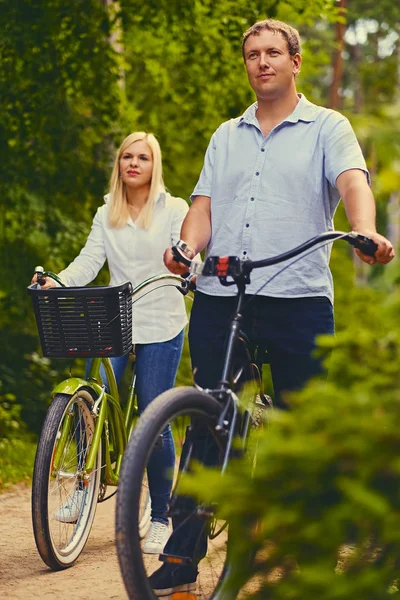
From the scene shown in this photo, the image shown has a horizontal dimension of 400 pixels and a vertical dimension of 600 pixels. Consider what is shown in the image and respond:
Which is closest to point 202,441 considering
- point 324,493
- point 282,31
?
point 324,493

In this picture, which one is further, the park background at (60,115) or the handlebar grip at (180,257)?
the park background at (60,115)

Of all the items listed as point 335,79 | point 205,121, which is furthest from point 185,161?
point 335,79

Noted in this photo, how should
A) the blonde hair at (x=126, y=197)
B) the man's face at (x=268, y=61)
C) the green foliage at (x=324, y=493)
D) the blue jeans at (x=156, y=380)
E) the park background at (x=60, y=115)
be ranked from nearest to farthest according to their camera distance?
the green foliage at (x=324, y=493)
the man's face at (x=268, y=61)
the blue jeans at (x=156, y=380)
the blonde hair at (x=126, y=197)
the park background at (x=60, y=115)

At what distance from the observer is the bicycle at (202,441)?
3107 millimetres

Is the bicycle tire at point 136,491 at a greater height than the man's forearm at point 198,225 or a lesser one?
lesser

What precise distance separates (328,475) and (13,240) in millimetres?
8299

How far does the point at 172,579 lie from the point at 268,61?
190cm

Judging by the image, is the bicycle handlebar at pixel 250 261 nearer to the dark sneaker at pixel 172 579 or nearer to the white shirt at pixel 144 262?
the dark sneaker at pixel 172 579

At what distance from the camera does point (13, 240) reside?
33.7 feet

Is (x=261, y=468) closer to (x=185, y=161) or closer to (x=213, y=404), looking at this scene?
(x=213, y=404)

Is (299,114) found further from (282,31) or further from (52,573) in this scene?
(52,573)

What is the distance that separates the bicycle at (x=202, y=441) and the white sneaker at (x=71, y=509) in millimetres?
1297

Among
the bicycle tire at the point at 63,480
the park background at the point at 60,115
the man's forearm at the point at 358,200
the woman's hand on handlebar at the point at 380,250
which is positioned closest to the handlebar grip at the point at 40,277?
the bicycle tire at the point at 63,480

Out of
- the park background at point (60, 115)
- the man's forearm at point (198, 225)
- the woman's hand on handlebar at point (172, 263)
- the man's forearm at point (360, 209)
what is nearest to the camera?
the man's forearm at point (360, 209)
